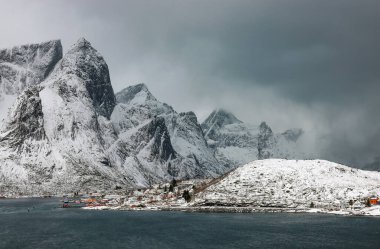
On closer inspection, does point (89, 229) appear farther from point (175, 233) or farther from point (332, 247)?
point (332, 247)

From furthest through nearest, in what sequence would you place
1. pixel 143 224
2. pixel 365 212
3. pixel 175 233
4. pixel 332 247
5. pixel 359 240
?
pixel 365 212
pixel 143 224
pixel 175 233
pixel 359 240
pixel 332 247

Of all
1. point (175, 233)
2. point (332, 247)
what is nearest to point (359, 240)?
point (332, 247)

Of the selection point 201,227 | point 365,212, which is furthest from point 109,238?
point 365,212

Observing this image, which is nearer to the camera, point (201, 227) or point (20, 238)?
point (20, 238)

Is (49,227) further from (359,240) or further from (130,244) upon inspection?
(359,240)

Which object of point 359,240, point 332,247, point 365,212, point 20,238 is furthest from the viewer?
point 365,212

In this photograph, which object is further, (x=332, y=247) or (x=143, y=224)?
(x=143, y=224)
